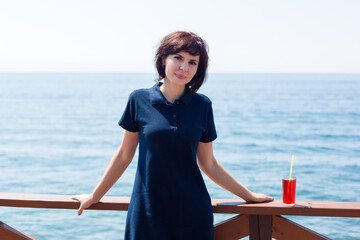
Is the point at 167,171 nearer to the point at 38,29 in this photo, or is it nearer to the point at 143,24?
the point at 143,24

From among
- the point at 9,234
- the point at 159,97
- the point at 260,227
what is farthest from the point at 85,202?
the point at 260,227

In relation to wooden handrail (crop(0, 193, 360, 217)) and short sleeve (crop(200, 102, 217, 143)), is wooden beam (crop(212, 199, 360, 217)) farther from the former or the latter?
short sleeve (crop(200, 102, 217, 143))

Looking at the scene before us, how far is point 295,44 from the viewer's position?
61.7 m

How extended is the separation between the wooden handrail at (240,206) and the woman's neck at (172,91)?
0.48 meters

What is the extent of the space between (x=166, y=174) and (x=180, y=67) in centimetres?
43

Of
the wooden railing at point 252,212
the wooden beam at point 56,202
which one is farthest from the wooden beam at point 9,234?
the wooden beam at point 56,202

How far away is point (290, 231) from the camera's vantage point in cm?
203

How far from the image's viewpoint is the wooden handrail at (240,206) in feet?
6.44

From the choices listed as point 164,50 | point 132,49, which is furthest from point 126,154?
point 132,49

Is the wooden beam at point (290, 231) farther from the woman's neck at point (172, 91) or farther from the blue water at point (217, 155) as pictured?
the blue water at point (217, 155)

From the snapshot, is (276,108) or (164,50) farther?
(276,108)

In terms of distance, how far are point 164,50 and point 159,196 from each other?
592 millimetres

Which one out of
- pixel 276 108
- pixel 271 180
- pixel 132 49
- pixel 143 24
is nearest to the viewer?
pixel 271 180

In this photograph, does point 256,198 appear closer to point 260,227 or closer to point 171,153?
point 260,227
